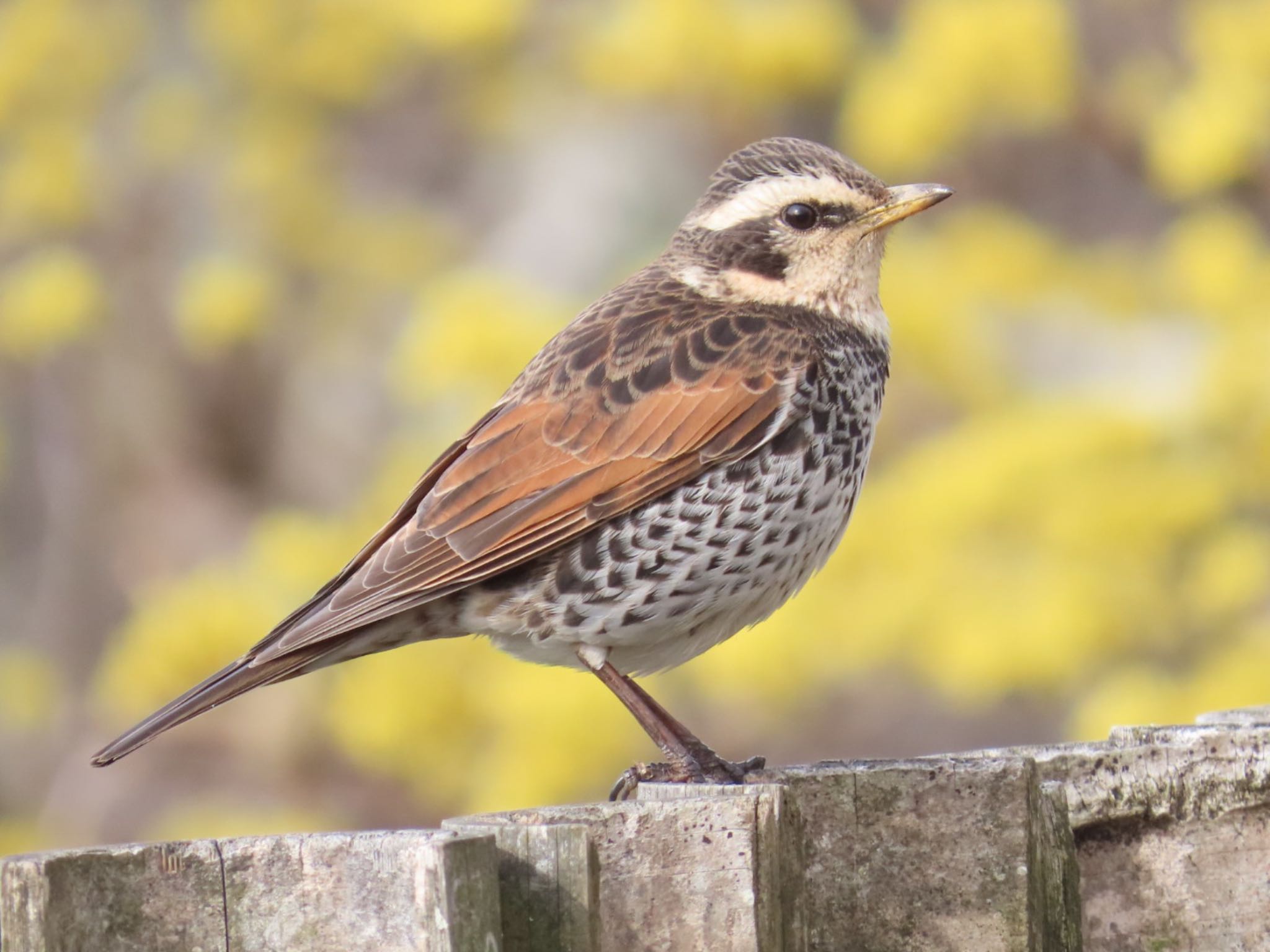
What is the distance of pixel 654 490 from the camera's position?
11.9 feet

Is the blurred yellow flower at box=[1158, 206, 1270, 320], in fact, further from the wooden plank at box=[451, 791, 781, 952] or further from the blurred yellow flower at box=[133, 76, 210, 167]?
the blurred yellow flower at box=[133, 76, 210, 167]

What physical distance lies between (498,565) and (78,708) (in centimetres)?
659

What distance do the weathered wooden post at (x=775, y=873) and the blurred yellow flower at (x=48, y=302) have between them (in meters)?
5.90

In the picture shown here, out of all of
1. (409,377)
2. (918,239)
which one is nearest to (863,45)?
(918,239)

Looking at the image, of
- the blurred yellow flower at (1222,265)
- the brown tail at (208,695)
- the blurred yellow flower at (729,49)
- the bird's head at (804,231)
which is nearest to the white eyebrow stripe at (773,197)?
the bird's head at (804,231)

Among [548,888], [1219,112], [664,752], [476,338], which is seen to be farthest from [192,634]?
[548,888]

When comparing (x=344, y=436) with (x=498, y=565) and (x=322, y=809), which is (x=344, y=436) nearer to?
(x=322, y=809)

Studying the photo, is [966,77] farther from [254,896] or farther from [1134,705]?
[254,896]

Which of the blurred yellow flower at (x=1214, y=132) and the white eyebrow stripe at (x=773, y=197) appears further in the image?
the blurred yellow flower at (x=1214, y=132)

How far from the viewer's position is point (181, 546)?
9.94m

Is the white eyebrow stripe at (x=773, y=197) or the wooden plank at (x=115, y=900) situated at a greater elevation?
the white eyebrow stripe at (x=773, y=197)

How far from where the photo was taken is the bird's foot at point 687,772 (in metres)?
3.55

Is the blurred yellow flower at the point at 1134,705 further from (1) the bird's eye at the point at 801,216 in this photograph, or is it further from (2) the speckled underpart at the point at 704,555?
(1) the bird's eye at the point at 801,216

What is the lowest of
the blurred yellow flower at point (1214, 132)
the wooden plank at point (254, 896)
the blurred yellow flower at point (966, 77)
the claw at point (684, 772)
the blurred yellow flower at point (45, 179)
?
the wooden plank at point (254, 896)
